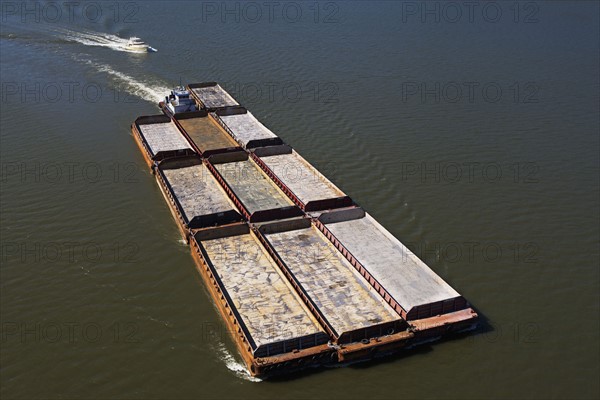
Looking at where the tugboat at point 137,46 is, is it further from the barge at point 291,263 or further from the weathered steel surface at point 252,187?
the weathered steel surface at point 252,187

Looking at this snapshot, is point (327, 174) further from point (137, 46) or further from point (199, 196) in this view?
point (137, 46)

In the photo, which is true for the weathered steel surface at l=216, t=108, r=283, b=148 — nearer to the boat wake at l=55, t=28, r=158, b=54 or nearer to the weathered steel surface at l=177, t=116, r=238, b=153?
the weathered steel surface at l=177, t=116, r=238, b=153

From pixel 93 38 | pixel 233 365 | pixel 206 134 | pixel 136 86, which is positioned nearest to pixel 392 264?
pixel 233 365

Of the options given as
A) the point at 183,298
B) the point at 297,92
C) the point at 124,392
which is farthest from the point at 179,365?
the point at 297,92

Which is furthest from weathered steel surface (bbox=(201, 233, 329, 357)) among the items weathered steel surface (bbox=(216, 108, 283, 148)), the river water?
weathered steel surface (bbox=(216, 108, 283, 148))

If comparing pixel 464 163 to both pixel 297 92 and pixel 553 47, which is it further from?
pixel 553 47

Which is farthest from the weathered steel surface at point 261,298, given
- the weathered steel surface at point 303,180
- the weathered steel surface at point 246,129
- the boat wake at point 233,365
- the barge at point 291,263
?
the weathered steel surface at point 246,129
